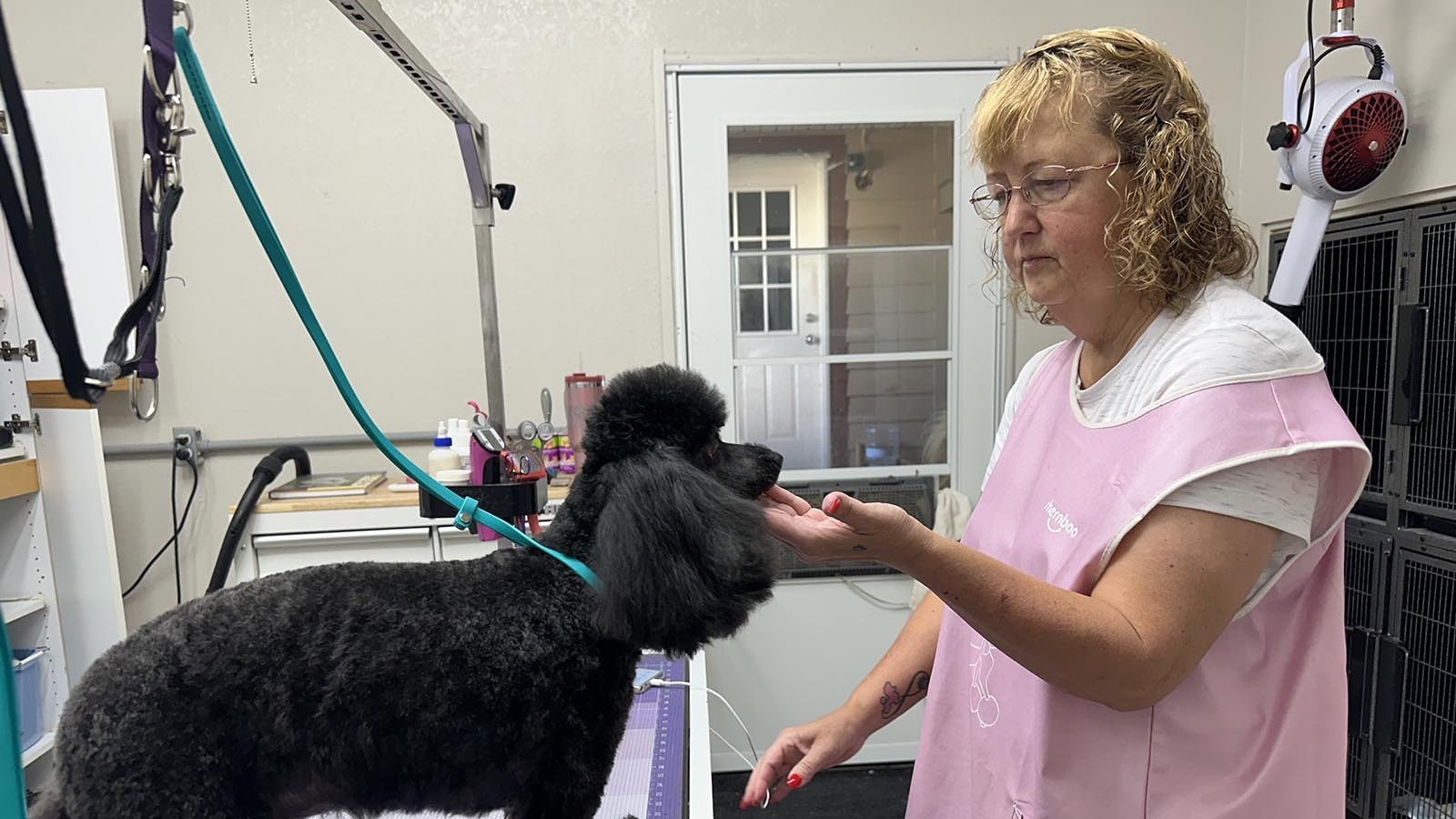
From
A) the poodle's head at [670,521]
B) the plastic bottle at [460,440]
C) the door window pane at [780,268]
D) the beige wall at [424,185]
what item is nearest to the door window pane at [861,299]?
the door window pane at [780,268]

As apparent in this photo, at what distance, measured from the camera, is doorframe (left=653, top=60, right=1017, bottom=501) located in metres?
2.16

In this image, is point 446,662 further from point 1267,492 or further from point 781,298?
point 781,298

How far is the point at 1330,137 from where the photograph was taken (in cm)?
157

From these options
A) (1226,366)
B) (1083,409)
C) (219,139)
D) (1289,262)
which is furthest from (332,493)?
(1289,262)

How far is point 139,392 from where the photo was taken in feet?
2.80

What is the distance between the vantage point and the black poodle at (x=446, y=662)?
59 centimetres

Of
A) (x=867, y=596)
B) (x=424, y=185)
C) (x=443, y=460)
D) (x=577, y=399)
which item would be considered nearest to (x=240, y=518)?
(x=443, y=460)

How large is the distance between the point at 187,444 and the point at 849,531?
7.21 ft

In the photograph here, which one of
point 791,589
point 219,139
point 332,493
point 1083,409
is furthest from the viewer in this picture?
point 791,589

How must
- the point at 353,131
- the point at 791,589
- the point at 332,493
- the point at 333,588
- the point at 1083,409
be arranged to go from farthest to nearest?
the point at 791,589, the point at 353,131, the point at 332,493, the point at 1083,409, the point at 333,588

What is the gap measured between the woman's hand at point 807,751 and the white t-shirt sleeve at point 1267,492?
52 cm

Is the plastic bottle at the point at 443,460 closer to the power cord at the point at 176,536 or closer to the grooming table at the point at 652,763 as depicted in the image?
the grooming table at the point at 652,763

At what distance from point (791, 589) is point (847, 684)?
352 mm

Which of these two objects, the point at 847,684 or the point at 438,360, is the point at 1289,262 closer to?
the point at 847,684
